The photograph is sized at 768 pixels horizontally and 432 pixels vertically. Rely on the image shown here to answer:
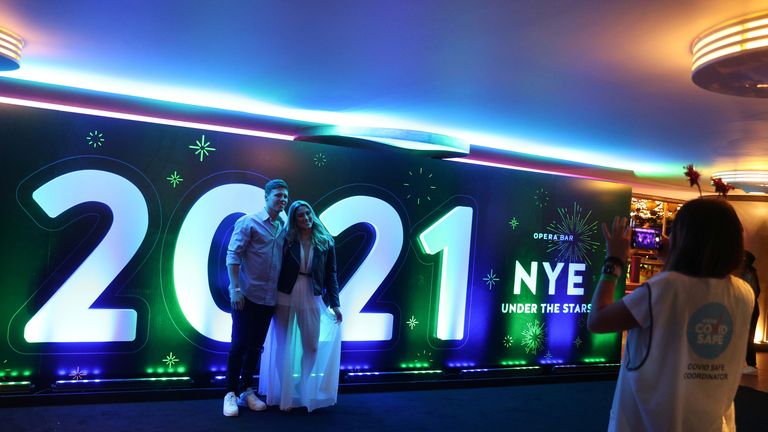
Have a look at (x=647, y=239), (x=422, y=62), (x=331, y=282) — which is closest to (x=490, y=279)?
(x=331, y=282)

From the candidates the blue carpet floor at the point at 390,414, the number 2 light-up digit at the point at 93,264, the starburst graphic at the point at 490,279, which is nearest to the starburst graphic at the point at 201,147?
the number 2 light-up digit at the point at 93,264

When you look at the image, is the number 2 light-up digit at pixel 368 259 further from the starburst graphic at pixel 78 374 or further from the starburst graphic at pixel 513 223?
the starburst graphic at pixel 78 374

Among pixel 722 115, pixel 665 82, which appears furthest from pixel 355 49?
pixel 722 115

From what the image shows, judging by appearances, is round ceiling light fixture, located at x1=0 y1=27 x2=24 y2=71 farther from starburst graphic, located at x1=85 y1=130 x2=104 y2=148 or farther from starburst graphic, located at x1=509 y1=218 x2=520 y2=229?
starburst graphic, located at x1=509 y1=218 x2=520 y2=229

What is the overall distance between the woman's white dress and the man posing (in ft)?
0.37

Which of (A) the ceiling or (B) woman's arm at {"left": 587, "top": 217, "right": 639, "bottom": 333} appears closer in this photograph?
(B) woman's arm at {"left": 587, "top": 217, "right": 639, "bottom": 333}

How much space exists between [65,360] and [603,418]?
4436 mm

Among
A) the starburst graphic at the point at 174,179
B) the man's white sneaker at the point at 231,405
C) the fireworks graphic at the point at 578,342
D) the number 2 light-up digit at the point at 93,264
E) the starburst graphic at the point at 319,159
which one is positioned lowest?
the man's white sneaker at the point at 231,405

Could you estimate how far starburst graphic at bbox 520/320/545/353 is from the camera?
20.8 ft

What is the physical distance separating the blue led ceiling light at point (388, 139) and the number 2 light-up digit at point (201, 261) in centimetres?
114

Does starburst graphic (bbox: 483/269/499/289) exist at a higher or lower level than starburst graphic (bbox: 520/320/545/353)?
higher

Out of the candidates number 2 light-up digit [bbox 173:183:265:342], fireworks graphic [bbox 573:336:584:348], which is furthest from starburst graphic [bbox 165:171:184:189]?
fireworks graphic [bbox 573:336:584:348]

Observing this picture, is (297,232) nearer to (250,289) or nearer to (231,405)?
(250,289)

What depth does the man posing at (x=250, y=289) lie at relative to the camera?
4.35 m
